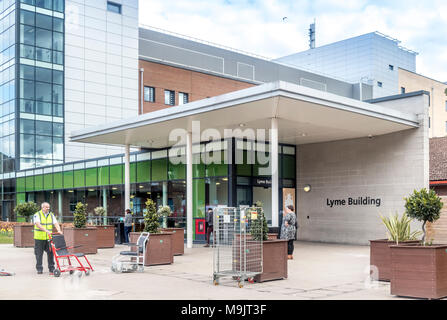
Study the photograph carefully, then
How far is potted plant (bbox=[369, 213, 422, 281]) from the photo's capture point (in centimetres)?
1066

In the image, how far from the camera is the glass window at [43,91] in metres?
39.1

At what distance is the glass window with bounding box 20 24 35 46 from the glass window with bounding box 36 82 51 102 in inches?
119

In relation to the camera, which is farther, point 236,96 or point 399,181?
point 399,181

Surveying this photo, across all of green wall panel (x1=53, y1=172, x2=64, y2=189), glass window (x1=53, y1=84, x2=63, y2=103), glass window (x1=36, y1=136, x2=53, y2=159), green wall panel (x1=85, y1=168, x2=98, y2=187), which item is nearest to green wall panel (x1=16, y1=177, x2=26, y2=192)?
glass window (x1=36, y1=136, x2=53, y2=159)

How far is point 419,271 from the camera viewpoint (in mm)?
8938

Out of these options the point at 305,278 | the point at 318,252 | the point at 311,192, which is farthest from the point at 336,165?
the point at 305,278

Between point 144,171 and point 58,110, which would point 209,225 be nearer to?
point 144,171

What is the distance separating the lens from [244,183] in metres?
22.3

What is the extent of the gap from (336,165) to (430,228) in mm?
6322

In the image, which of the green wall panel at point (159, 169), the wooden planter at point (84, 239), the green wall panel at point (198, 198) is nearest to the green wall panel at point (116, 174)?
the green wall panel at point (159, 169)

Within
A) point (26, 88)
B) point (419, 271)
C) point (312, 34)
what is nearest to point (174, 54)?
point (26, 88)

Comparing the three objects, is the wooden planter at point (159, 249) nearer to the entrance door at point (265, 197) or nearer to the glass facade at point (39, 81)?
the entrance door at point (265, 197)

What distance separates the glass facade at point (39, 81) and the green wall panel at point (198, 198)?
66.0ft

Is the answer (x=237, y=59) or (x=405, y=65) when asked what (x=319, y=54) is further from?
(x=237, y=59)
